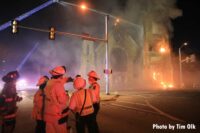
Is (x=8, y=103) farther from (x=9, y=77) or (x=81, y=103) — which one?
(x=81, y=103)

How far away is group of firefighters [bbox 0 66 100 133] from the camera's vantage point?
4121 mm

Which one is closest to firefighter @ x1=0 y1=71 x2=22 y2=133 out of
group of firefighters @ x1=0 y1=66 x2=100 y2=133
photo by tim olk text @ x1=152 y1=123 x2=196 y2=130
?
group of firefighters @ x1=0 y1=66 x2=100 y2=133

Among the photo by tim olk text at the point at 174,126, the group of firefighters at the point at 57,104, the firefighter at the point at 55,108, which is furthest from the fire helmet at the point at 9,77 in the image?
the photo by tim olk text at the point at 174,126

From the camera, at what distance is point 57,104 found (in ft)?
13.5

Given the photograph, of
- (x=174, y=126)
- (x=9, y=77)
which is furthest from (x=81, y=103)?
(x=174, y=126)

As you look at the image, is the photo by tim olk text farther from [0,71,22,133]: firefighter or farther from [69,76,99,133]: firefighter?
[0,71,22,133]: firefighter

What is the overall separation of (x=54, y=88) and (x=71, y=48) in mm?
45271

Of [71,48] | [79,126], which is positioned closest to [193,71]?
[71,48]

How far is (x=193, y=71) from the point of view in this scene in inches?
1928

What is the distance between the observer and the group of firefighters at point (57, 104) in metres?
4.12

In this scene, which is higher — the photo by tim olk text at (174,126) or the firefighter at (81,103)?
the firefighter at (81,103)

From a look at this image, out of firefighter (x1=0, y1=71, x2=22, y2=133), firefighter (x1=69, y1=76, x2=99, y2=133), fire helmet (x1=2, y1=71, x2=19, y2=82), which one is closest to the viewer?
firefighter (x1=69, y1=76, x2=99, y2=133)

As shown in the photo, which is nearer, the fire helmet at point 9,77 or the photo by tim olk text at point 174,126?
the fire helmet at point 9,77

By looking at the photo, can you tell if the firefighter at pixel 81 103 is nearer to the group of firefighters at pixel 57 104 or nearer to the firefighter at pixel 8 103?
the group of firefighters at pixel 57 104
